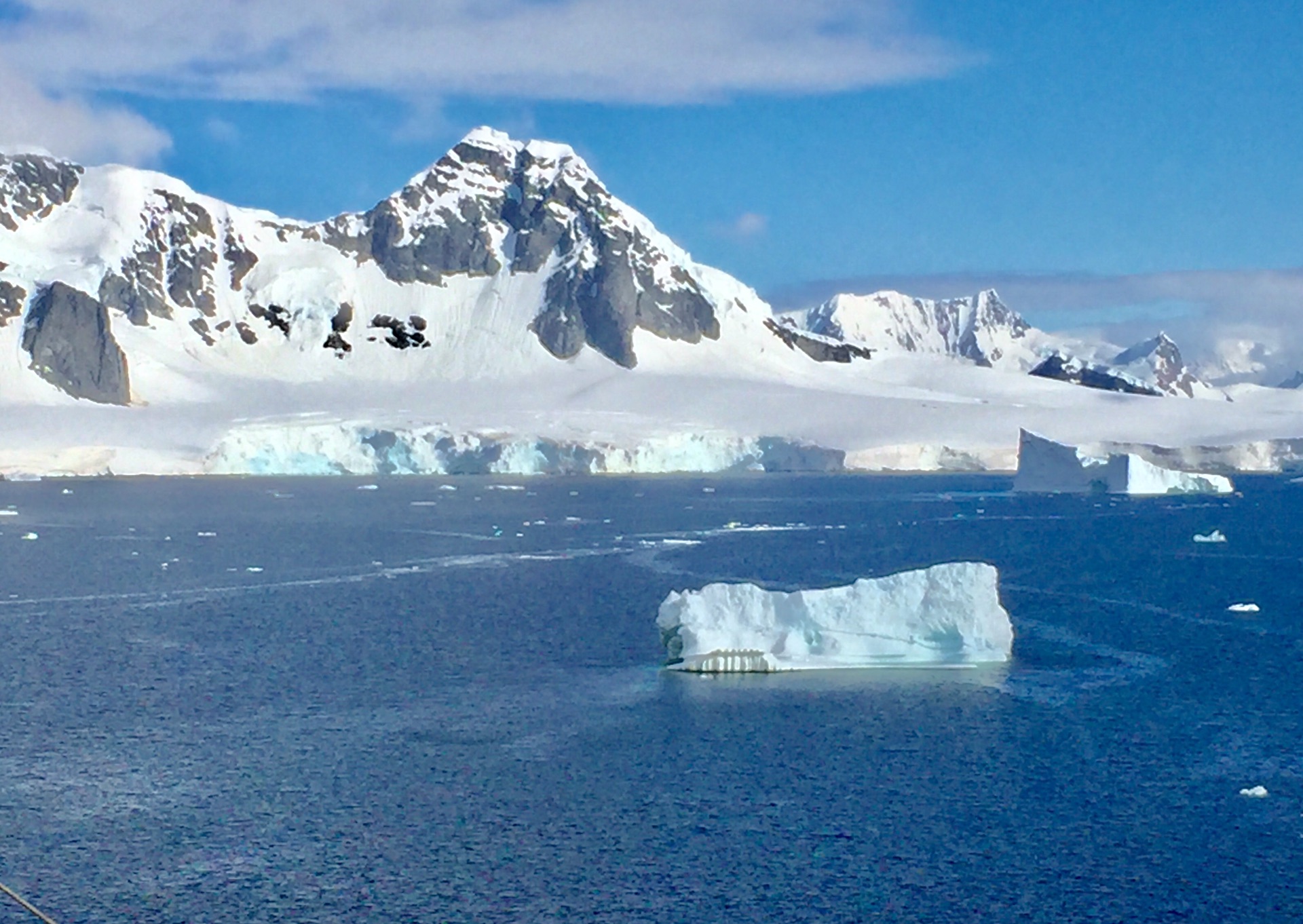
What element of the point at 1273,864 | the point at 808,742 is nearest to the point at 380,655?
the point at 808,742

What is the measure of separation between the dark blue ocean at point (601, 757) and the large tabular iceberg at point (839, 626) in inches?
35.7

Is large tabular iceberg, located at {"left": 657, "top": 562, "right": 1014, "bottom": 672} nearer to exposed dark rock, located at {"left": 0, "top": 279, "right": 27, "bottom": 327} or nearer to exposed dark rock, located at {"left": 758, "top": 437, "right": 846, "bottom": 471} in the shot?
exposed dark rock, located at {"left": 758, "top": 437, "right": 846, "bottom": 471}

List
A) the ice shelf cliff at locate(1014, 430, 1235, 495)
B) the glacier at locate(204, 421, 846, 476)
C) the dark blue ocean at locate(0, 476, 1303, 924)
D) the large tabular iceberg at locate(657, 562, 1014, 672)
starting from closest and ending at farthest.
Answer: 1. the dark blue ocean at locate(0, 476, 1303, 924)
2. the large tabular iceberg at locate(657, 562, 1014, 672)
3. the ice shelf cliff at locate(1014, 430, 1235, 495)
4. the glacier at locate(204, 421, 846, 476)

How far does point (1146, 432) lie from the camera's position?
554 ft

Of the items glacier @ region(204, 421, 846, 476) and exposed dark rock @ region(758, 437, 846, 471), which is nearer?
glacier @ region(204, 421, 846, 476)

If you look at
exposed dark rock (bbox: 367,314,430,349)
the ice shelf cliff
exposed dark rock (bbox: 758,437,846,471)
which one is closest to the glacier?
exposed dark rock (bbox: 758,437,846,471)

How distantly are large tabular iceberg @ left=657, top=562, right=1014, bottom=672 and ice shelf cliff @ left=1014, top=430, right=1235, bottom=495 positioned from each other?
84042 millimetres

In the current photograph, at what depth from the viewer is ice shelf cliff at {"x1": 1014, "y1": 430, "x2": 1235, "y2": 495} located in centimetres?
12531

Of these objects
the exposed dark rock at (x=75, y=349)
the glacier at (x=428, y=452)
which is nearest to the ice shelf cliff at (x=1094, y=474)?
the glacier at (x=428, y=452)

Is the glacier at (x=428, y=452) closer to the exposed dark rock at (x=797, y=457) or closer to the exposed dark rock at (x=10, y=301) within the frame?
the exposed dark rock at (x=797, y=457)

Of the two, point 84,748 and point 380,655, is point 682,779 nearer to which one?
point 84,748

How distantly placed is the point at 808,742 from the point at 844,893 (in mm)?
9150

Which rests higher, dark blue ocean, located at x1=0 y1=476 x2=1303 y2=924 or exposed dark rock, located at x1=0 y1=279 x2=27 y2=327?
exposed dark rock, located at x1=0 y1=279 x2=27 y2=327

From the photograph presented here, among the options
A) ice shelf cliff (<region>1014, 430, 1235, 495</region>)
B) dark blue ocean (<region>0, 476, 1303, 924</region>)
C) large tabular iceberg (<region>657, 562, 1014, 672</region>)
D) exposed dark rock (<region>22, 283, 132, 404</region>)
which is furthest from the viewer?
exposed dark rock (<region>22, 283, 132, 404</region>)
